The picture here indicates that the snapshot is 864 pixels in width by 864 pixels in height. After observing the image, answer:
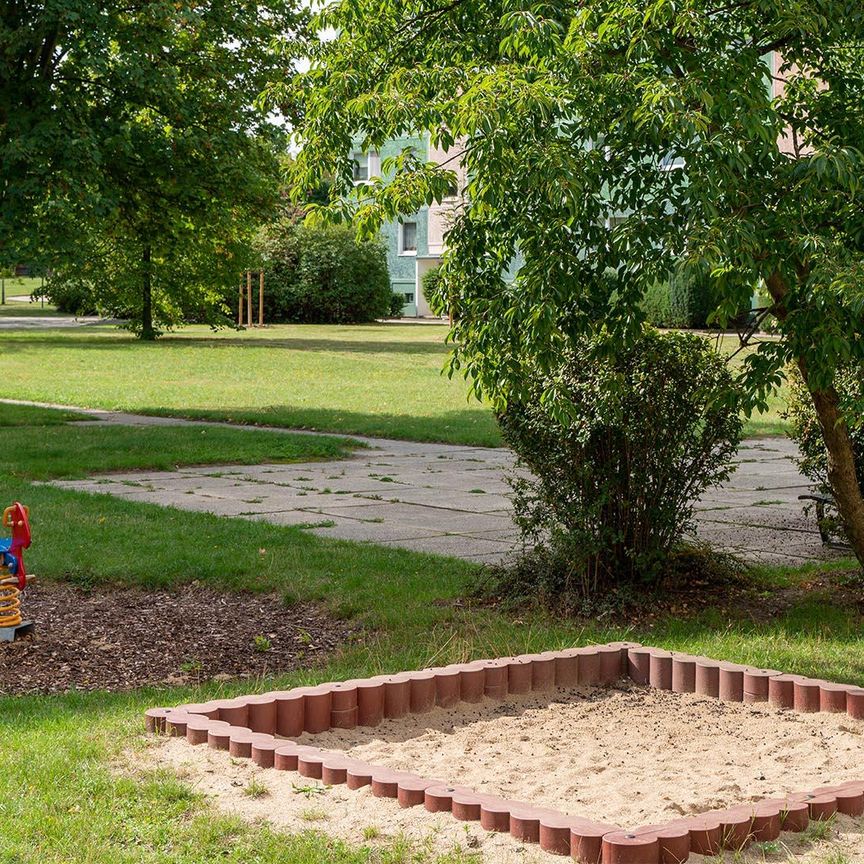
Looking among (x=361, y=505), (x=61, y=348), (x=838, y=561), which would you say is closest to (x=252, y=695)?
(x=838, y=561)

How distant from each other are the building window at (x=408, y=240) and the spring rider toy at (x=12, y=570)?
57.9 m

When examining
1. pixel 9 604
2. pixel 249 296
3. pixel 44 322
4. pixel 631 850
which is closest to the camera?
pixel 631 850

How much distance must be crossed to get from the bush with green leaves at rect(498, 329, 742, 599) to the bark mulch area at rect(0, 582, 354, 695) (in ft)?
4.65

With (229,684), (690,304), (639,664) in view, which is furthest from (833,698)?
(690,304)

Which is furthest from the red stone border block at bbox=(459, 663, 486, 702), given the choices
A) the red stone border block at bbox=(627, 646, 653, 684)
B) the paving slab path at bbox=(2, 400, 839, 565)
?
the paving slab path at bbox=(2, 400, 839, 565)

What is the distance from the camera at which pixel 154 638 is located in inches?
273

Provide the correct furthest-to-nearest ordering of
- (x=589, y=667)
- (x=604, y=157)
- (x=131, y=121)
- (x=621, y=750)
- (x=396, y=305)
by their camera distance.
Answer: (x=396, y=305) → (x=131, y=121) → (x=604, y=157) → (x=589, y=667) → (x=621, y=750)

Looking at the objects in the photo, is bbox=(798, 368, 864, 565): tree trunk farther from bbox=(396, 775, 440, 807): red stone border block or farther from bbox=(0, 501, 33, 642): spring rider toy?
bbox=(0, 501, 33, 642): spring rider toy

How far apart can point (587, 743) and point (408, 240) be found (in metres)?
60.4

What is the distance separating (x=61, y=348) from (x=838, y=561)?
30047mm

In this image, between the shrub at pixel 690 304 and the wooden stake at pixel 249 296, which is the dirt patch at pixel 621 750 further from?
the wooden stake at pixel 249 296

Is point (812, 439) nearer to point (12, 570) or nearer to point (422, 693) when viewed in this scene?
point (422, 693)

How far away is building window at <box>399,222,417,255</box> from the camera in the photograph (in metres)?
63.9

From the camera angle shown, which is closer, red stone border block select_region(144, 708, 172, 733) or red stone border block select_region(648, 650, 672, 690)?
red stone border block select_region(144, 708, 172, 733)
